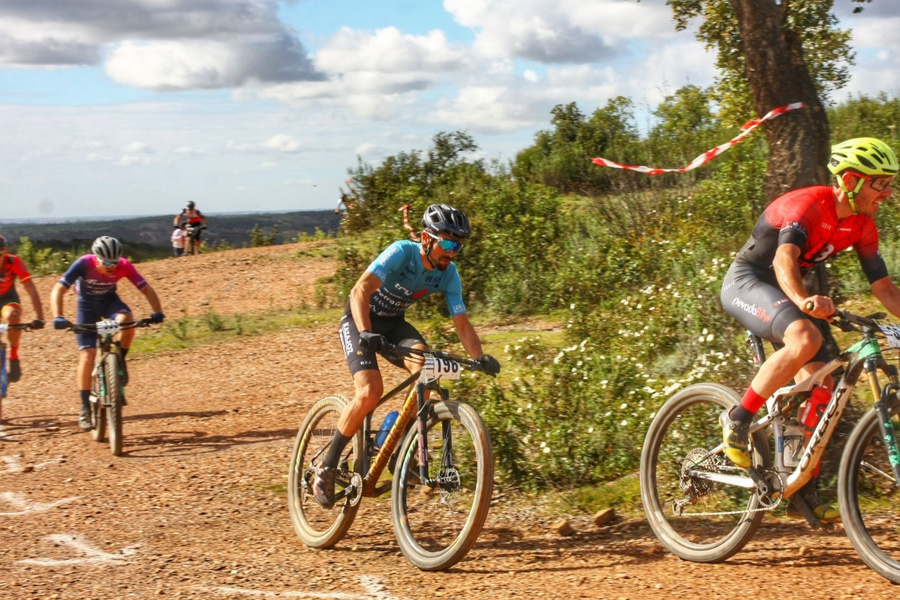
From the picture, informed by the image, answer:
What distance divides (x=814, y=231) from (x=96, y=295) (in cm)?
739

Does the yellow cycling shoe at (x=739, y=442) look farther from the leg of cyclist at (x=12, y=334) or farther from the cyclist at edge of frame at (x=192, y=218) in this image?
the cyclist at edge of frame at (x=192, y=218)

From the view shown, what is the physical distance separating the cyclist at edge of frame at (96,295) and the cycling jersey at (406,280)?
4251 millimetres

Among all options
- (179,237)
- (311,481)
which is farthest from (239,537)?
(179,237)

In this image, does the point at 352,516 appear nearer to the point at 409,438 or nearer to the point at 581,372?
the point at 409,438

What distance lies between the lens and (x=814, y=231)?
4.81 m

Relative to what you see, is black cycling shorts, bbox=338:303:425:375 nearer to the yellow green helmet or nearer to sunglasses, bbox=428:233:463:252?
sunglasses, bbox=428:233:463:252

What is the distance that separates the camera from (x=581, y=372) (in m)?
7.48

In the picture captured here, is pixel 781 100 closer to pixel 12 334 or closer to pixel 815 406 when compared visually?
pixel 815 406

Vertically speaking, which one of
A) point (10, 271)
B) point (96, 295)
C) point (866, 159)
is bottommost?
point (96, 295)

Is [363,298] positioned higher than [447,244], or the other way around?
[447,244]

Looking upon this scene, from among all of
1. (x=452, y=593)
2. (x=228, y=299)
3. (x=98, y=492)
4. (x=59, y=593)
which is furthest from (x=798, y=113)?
(x=228, y=299)

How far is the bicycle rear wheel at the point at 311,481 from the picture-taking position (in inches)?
231

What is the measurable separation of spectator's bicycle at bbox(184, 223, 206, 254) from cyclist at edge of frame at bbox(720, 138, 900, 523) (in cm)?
2311

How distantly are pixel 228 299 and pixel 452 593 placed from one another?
47.8 ft
